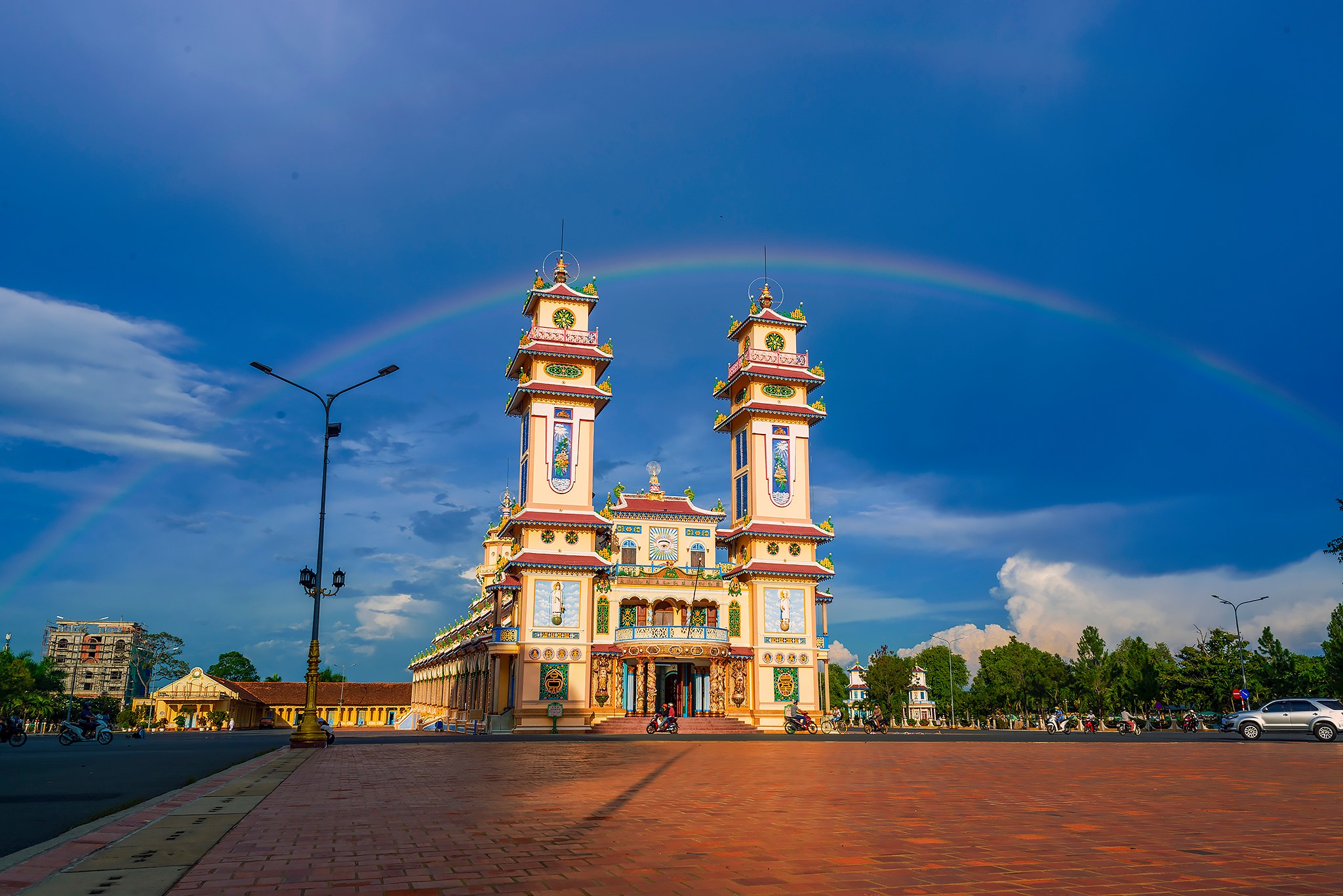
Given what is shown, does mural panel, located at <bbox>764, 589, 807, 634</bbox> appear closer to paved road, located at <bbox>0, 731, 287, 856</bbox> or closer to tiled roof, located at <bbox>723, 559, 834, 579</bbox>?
tiled roof, located at <bbox>723, 559, 834, 579</bbox>

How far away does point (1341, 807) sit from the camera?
10258 mm

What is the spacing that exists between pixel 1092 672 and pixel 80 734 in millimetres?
72880

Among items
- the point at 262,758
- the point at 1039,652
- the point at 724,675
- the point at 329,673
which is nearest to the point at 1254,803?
the point at 262,758

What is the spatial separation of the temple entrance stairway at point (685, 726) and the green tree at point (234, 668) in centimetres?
10425

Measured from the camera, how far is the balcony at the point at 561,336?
56.0 metres

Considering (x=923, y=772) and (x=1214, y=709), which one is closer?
(x=923, y=772)

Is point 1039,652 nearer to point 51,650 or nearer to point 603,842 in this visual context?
point 603,842

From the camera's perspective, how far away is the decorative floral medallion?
184 feet

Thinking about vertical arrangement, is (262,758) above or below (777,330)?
below

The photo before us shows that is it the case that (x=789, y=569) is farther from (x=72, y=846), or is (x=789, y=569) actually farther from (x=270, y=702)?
(x=270, y=702)

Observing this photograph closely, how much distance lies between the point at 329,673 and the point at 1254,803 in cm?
15157

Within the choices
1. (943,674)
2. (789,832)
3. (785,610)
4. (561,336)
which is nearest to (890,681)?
(943,674)

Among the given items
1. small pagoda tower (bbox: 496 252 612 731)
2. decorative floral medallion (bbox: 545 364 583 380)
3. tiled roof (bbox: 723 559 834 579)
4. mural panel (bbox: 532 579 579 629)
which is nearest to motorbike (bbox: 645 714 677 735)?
small pagoda tower (bbox: 496 252 612 731)

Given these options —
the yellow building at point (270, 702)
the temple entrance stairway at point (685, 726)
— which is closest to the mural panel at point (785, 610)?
the temple entrance stairway at point (685, 726)
